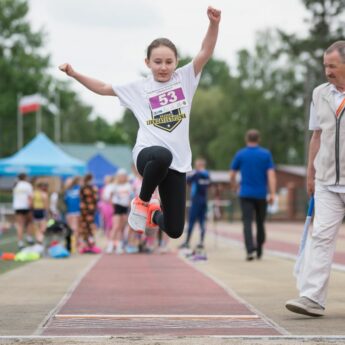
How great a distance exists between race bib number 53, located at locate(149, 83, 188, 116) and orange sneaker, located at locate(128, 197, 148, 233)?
0.76m

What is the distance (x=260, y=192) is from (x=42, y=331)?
9.17m

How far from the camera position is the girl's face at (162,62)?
694 cm

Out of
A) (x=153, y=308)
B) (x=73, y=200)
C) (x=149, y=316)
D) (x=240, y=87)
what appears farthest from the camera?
(x=240, y=87)

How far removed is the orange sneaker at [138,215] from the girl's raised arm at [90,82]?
95 cm

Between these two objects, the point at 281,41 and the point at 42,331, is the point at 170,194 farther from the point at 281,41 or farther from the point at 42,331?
the point at 281,41

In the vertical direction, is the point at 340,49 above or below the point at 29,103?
below

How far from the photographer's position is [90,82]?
7266mm

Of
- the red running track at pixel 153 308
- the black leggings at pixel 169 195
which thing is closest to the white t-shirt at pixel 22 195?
the red running track at pixel 153 308

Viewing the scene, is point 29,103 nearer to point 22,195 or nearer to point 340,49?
point 22,195

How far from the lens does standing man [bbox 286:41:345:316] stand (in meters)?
6.85

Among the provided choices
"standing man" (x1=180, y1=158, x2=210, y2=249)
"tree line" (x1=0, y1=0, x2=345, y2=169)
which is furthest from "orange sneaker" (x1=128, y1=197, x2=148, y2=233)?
"tree line" (x1=0, y1=0, x2=345, y2=169)

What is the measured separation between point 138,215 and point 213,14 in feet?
5.70

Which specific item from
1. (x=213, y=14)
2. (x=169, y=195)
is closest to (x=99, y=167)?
(x=169, y=195)

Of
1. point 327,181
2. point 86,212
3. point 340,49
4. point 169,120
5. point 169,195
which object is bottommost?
point 86,212
